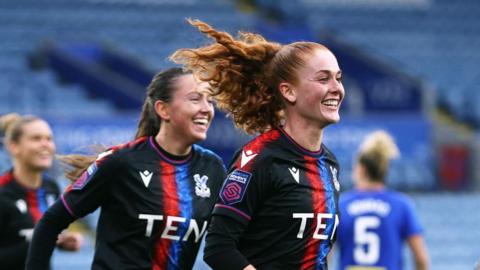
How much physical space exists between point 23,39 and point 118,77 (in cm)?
231

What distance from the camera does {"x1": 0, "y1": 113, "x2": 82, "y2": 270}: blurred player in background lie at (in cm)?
523

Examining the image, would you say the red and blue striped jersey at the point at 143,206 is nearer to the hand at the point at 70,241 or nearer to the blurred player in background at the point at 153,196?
the blurred player in background at the point at 153,196

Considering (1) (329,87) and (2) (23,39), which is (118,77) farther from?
(1) (329,87)

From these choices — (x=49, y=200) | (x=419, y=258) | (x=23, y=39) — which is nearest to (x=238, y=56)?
(x=49, y=200)

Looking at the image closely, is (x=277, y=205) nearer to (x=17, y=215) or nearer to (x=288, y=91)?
(x=288, y=91)

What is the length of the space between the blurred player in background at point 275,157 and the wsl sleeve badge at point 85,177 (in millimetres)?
679

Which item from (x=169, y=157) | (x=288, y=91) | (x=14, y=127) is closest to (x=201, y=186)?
(x=169, y=157)

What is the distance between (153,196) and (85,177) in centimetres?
27

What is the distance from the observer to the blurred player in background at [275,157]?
11.0 feet

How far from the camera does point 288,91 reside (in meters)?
3.53

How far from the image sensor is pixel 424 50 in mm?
18281

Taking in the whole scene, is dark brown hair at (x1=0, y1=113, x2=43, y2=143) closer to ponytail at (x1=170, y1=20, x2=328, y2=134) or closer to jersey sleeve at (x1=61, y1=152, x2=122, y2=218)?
jersey sleeve at (x1=61, y1=152, x2=122, y2=218)

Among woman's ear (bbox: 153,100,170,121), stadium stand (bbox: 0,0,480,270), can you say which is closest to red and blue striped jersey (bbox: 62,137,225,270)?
woman's ear (bbox: 153,100,170,121)

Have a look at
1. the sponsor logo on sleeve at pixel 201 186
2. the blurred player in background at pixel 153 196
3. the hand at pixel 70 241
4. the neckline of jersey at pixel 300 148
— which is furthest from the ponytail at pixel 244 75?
the hand at pixel 70 241
